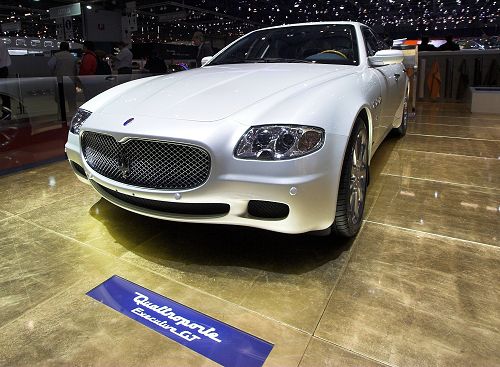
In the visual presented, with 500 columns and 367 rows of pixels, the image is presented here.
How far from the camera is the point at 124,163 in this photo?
2.01 m

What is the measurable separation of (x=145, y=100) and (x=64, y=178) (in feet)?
5.81

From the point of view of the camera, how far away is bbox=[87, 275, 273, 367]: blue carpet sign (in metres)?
1.46

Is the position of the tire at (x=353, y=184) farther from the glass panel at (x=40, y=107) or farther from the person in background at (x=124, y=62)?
the person in background at (x=124, y=62)

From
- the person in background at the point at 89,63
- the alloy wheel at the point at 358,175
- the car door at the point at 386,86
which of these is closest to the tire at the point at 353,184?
the alloy wheel at the point at 358,175

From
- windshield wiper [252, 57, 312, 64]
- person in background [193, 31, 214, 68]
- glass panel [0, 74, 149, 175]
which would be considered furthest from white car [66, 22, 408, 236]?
person in background [193, 31, 214, 68]

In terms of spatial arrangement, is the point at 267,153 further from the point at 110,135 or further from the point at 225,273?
the point at 110,135

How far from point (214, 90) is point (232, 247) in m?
0.87

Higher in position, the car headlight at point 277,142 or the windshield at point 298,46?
the windshield at point 298,46

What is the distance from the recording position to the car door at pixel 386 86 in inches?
118

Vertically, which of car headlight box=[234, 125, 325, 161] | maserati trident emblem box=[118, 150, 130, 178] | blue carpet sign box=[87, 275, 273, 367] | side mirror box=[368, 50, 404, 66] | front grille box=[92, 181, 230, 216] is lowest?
blue carpet sign box=[87, 275, 273, 367]

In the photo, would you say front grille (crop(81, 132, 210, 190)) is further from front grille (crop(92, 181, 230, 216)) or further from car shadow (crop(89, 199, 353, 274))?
car shadow (crop(89, 199, 353, 274))

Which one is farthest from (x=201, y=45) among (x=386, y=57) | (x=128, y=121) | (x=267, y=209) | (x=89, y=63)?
(x=267, y=209)

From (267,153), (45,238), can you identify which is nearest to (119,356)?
(267,153)

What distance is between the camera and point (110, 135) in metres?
2.02
